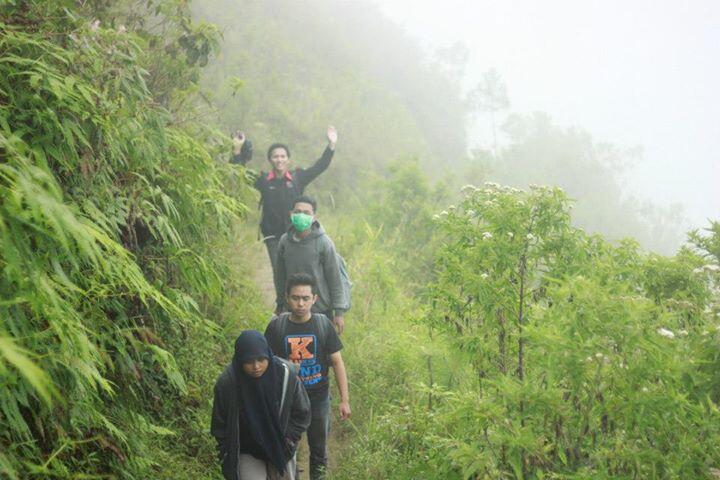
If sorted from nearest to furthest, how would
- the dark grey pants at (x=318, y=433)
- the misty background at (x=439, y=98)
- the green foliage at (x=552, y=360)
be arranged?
the green foliage at (x=552, y=360) → the dark grey pants at (x=318, y=433) → the misty background at (x=439, y=98)

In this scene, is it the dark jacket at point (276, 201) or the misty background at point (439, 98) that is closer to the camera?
the dark jacket at point (276, 201)

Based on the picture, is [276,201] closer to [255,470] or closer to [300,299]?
[300,299]

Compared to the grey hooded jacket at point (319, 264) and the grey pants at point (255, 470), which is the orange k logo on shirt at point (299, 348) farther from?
the grey hooded jacket at point (319, 264)

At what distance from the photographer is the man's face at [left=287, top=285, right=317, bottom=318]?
4.35 metres

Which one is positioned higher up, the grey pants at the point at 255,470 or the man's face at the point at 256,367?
the man's face at the point at 256,367

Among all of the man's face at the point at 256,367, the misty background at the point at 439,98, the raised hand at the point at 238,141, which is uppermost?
the misty background at the point at 439,98

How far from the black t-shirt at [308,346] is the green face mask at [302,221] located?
1136 mm

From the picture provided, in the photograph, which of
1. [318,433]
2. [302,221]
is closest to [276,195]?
[302,221]

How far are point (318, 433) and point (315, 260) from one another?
1.47 metres

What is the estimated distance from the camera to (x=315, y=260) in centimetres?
541

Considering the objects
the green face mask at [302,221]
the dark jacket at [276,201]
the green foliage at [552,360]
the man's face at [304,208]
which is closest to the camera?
the green foliage at [552,360]

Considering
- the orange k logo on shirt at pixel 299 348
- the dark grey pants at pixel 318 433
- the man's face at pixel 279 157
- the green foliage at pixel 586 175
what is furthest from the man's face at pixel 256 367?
the green foliage at pixel 586 175

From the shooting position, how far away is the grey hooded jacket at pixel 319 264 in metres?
5.40

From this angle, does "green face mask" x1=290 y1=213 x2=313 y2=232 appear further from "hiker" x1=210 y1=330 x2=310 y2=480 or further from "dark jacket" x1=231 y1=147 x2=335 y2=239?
"hiker" x1=210 y1=330 x2=310 y2=480
